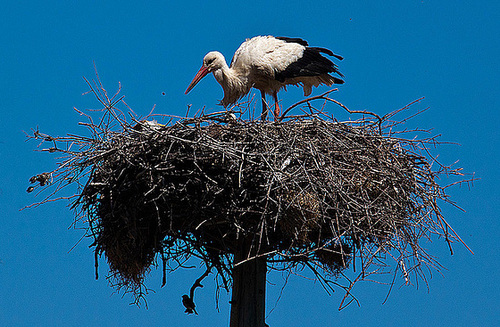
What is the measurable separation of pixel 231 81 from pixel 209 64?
359 mm

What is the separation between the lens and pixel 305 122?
6.74 metres

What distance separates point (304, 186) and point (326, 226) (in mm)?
648

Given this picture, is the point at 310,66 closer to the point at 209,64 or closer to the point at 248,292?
the point at 209,64

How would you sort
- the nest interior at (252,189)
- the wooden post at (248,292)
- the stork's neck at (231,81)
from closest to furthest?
1. the nest interior at (252,189)
2. the wooden post at (248,292)
3. the stork's neck at (231,81)

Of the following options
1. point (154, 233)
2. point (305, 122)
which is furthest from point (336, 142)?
point (154, 233)

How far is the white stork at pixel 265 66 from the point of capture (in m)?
9.02

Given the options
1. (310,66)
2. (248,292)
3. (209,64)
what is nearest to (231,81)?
(209,64)

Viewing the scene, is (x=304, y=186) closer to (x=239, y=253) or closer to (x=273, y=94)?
(x=239, y=253)

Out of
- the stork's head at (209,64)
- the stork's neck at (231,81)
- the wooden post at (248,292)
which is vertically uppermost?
the stork's head at (209,64)

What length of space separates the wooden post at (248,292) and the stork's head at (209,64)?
9.12 feet

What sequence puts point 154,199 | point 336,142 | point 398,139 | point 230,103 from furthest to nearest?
point 230,103 < point 398,139 < point 336,142 < point 154,199

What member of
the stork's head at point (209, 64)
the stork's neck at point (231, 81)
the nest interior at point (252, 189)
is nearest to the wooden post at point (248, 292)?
the nest interior at point (252, 189)

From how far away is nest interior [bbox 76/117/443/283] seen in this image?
6.17 meters

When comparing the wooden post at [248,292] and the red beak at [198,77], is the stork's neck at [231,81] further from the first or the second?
the wooden post at [248,292]
